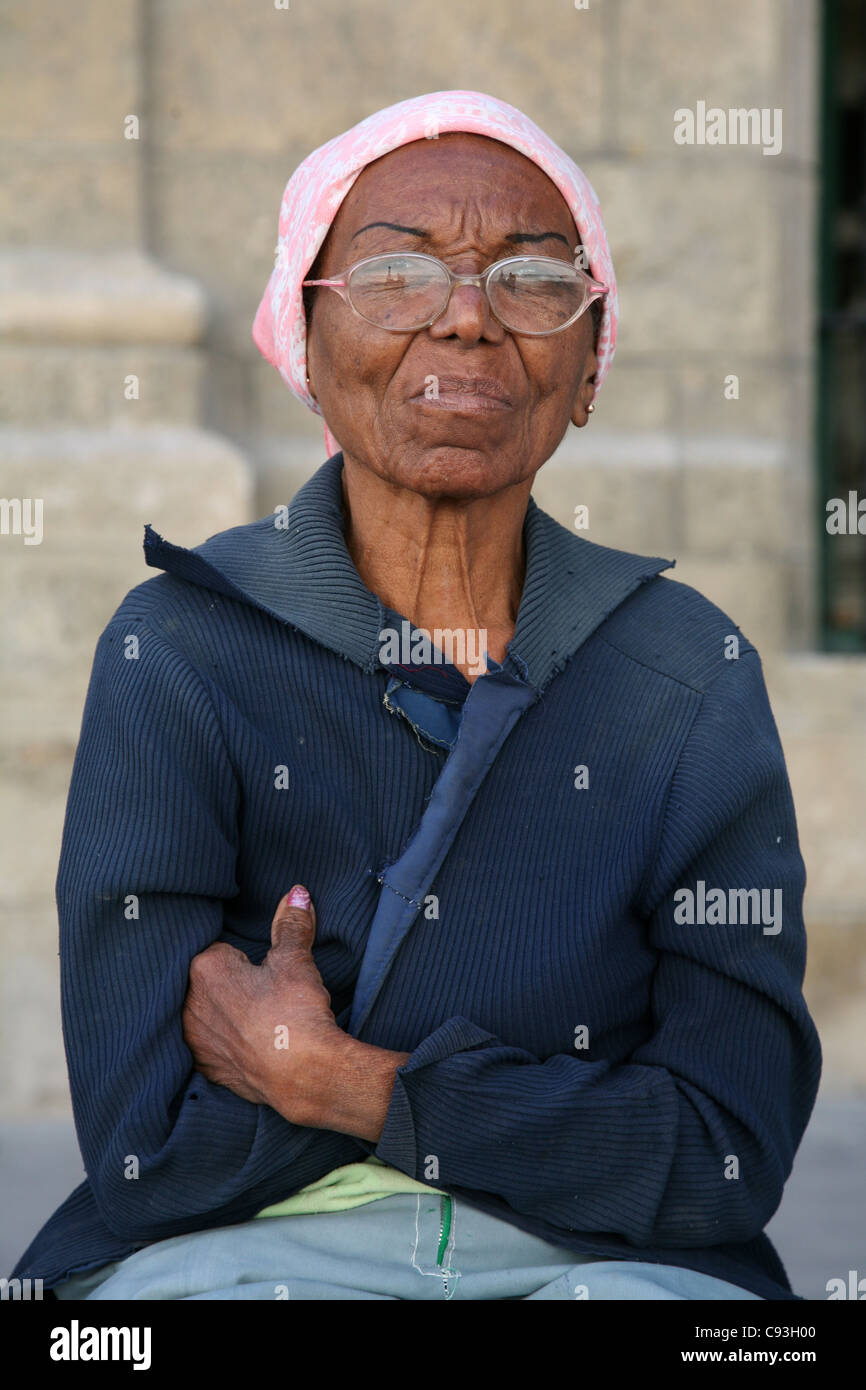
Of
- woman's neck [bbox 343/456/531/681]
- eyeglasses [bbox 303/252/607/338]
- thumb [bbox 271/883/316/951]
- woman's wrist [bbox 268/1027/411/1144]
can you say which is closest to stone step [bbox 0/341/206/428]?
woman's neck [bbox 343/456/531/681]

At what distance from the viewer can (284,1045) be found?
76.4 inches

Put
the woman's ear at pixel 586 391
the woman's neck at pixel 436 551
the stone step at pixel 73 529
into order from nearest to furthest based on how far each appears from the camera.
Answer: the woman's neck at pixel 436 551 → the woman's ear at pixel 586 391 → the stone step at pixel 73 529

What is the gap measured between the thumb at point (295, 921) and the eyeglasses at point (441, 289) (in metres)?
0.75

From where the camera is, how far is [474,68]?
4.84m

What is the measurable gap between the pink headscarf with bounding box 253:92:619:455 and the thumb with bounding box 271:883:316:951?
80 centimetres

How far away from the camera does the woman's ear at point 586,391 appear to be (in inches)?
94.4

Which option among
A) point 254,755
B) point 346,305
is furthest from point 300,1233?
point 346,305

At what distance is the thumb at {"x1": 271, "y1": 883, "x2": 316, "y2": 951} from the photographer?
204 cm

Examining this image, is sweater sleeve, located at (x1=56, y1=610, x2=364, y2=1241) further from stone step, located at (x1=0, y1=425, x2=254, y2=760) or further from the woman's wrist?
stone step, located at (x1=0, y1=425, x2=254, y2=760)

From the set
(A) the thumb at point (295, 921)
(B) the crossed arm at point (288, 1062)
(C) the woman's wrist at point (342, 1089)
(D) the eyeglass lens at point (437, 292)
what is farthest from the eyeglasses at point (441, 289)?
(C) the woman's wrist at point (342, 1089)

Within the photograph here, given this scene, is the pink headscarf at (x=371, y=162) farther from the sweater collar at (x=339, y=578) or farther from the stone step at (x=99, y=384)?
the stone step at (x=99, y=384)

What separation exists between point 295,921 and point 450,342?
777 millimetres

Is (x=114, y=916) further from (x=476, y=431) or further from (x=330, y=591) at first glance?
(x=476, y=431)

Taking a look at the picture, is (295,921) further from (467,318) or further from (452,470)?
(467,318)
